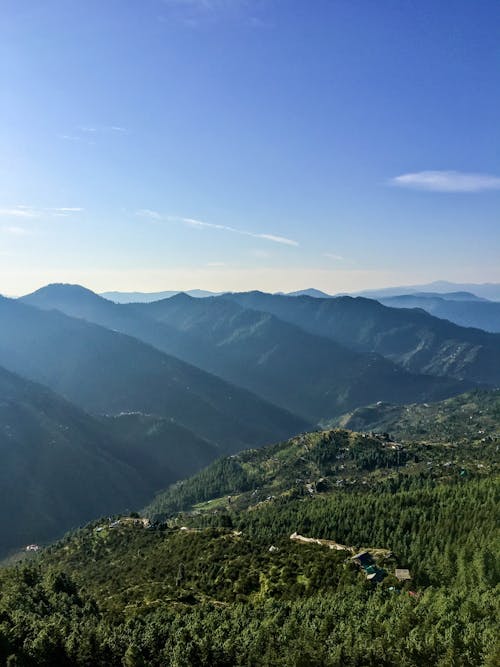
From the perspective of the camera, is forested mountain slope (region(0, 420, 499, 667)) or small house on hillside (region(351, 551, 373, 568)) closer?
forested mountain slope (region(0, 420, 499, 667))

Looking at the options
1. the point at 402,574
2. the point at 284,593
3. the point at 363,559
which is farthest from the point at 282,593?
the point at 402,574

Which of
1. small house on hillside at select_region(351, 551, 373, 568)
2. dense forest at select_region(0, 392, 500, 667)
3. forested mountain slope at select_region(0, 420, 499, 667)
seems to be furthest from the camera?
small house on hillside at select_region(351, 551, 373, 568)

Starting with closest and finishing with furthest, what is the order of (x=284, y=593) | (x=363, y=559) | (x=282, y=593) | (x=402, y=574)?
(x=284, y=593)
(x=282, y=593)
(x=402, y=574)
(x=363, y=559)

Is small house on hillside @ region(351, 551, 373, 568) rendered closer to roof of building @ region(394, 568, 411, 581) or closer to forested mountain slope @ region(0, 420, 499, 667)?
forested mountain slope @ region(0, 420, 499, 667)

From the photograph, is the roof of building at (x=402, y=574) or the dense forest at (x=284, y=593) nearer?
the dense forest at (x=284, y=593)

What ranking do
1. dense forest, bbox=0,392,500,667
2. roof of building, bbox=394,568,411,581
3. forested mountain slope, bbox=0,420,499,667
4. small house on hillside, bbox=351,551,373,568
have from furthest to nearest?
small house on hillside, bbox=351,551,373,568, roof of building, bbox=394,568,411,581, dense forest, bbox=0,392,500,667, forested mountain slope, bbox=0,420,499,667

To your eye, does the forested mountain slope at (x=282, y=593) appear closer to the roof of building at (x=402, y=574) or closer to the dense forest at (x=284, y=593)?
the dense forest at (x=284, y=593)

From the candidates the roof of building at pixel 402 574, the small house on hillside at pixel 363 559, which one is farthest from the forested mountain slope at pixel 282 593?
the small house on hillside at pixel 363 559

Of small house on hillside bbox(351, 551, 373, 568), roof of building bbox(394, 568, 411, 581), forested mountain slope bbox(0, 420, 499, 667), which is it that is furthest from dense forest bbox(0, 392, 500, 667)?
small house on hillside bbox(351, 551, 373, 568)

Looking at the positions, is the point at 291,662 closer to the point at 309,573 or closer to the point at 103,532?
the point at 309,573

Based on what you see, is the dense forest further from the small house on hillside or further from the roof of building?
the small house on hillside

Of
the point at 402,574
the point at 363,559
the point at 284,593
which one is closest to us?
the point at 284,593

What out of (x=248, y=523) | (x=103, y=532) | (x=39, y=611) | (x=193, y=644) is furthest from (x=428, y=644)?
(x=103, y=532)

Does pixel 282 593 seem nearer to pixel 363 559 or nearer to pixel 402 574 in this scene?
pixel 363 559
